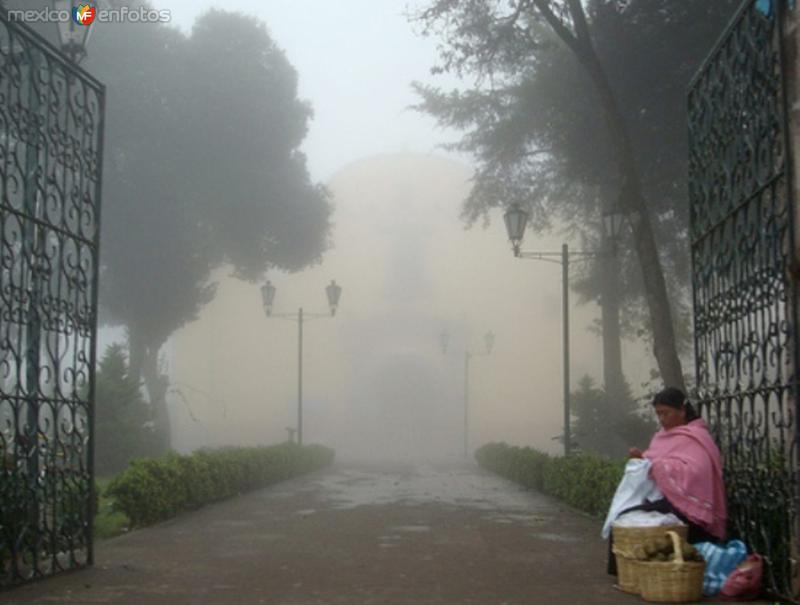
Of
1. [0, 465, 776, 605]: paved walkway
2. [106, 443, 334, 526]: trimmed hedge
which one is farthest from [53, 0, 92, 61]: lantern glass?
[106, 443, 334, 526]: trimmed hedge

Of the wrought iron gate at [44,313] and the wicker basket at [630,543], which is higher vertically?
the wrought iron gate at [44,313]

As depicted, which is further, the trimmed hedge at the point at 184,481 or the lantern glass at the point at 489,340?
the lantern glass at the point at 489,340

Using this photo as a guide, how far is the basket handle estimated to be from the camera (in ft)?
18.9

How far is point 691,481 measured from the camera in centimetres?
636

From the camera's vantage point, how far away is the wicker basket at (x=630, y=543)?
5.98 m

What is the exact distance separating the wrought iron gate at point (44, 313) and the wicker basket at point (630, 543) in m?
3.93

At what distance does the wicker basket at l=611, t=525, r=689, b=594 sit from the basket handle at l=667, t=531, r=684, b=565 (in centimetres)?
12

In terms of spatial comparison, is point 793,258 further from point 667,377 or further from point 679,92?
point 679,92

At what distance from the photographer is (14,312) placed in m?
6.45

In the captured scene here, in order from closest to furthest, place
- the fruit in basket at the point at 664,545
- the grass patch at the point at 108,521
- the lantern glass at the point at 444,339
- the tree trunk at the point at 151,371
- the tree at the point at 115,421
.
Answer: the fruit in basket at the point at 664,545 → the grass patch at the point at 108,521 → the tree at the point at 115,421 → the tree trunk at the point at 151,371 → the lantern glass at the point at 444,339

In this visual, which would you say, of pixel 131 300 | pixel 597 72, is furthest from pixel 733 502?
pixel 131 300

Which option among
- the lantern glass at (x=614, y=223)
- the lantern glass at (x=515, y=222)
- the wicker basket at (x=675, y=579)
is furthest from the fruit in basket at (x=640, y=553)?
the lantern glass at (x=515, y=222)

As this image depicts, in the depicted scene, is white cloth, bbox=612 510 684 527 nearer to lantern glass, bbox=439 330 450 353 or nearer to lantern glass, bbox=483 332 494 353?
lantern glass, bbox=483 332 494 353

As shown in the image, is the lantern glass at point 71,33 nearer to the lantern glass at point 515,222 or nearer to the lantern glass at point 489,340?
the lantern glass at point 515,222
